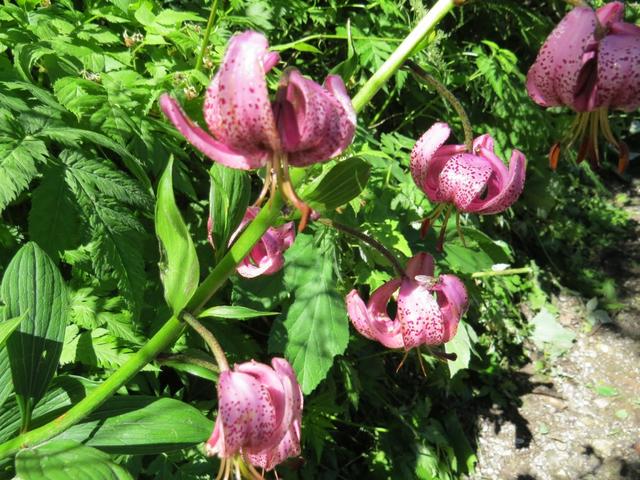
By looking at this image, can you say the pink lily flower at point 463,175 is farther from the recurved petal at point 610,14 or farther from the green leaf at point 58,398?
the green leaf at point 58,398

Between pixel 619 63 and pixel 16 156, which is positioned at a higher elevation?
pixel 619 63

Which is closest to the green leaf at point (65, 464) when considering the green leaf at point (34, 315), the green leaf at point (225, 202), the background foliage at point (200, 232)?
the background foliage at point (200, 232)

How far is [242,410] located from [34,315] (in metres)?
0.41

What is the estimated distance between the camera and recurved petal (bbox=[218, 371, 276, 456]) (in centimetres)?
61

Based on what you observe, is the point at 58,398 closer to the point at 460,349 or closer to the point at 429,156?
the point at 429,156

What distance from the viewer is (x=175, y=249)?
0.68 m

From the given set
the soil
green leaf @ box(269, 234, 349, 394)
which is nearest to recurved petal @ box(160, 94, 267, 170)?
green leaf @ box(269, 234, 349, 394)

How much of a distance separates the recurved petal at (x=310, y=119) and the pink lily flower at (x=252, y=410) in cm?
20

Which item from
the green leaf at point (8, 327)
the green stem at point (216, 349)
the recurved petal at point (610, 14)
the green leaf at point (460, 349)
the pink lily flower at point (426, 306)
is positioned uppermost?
the recurved petal at point (610, 14)

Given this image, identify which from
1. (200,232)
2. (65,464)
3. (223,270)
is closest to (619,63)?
(223,270)

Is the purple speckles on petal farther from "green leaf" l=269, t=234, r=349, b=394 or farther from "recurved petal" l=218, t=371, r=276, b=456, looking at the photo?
"green leaf" l=269, t=234, r=349, b=394

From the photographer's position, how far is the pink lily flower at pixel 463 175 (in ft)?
2.67

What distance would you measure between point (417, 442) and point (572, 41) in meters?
1.64

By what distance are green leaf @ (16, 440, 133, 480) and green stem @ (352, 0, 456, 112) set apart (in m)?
0.44
